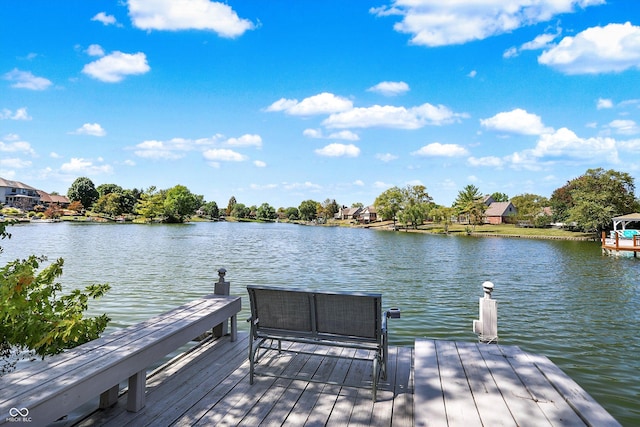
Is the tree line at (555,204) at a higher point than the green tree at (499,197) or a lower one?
lower

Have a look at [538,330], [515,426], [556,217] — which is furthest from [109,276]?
[556,217]

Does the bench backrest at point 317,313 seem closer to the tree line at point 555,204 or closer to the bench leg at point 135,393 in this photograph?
the bench leg at point 135,393

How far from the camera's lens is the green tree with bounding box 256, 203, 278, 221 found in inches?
5886

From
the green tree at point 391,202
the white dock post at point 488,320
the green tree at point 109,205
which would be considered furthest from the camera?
the green tree at point 109,205

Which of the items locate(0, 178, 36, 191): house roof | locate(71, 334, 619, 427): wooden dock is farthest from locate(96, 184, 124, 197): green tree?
locate(71, 334, 619, 427): wooden dock

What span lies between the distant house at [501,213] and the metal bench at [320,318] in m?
86.2

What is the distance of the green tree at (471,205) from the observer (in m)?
70.4

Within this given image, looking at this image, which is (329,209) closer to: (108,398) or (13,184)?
(13,184)

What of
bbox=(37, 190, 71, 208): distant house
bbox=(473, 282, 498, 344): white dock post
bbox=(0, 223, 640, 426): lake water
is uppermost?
bbox=(37, 190, 71, 208): distant house

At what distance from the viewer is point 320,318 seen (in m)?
3.80

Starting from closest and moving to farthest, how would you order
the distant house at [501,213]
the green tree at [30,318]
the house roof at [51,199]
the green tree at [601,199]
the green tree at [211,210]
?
the green tree at [30,318], the green tree at [601,199], the distant house at [501,213], the house roof at [51,199], the green tree at [211,210]

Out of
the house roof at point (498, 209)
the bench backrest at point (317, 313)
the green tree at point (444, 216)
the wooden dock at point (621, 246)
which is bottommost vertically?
the wooden dock at point (621, 246)

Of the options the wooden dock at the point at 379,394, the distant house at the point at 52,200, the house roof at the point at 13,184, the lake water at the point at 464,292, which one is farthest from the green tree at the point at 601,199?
the house roof at the point at 13,184

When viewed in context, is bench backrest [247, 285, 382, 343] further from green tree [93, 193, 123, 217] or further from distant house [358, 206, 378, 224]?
distant house [358, 206, 378, 224]
